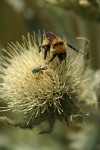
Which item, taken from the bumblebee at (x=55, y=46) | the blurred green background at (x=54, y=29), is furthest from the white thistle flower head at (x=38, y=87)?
the blurred green background at (x=54, y=29)

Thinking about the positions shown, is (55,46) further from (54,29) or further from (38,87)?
(54,29)

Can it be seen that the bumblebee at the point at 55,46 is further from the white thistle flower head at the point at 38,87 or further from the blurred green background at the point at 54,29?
the blurred green background at the point at 54,29

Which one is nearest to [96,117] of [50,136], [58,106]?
[50,136]

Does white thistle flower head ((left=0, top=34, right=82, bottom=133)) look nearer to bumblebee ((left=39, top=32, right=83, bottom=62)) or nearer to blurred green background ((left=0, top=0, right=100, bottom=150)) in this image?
bumblebee ((left=39, top=32, right=83, bottom=62))

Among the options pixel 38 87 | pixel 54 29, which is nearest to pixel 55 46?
pixel 38 87

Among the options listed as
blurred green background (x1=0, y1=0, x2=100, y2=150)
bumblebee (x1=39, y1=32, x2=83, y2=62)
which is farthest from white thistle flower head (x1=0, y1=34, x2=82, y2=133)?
blurred green background (x1=0, y1=0, x2=100, y2=150)

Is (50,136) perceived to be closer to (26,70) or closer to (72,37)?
(72,37)
